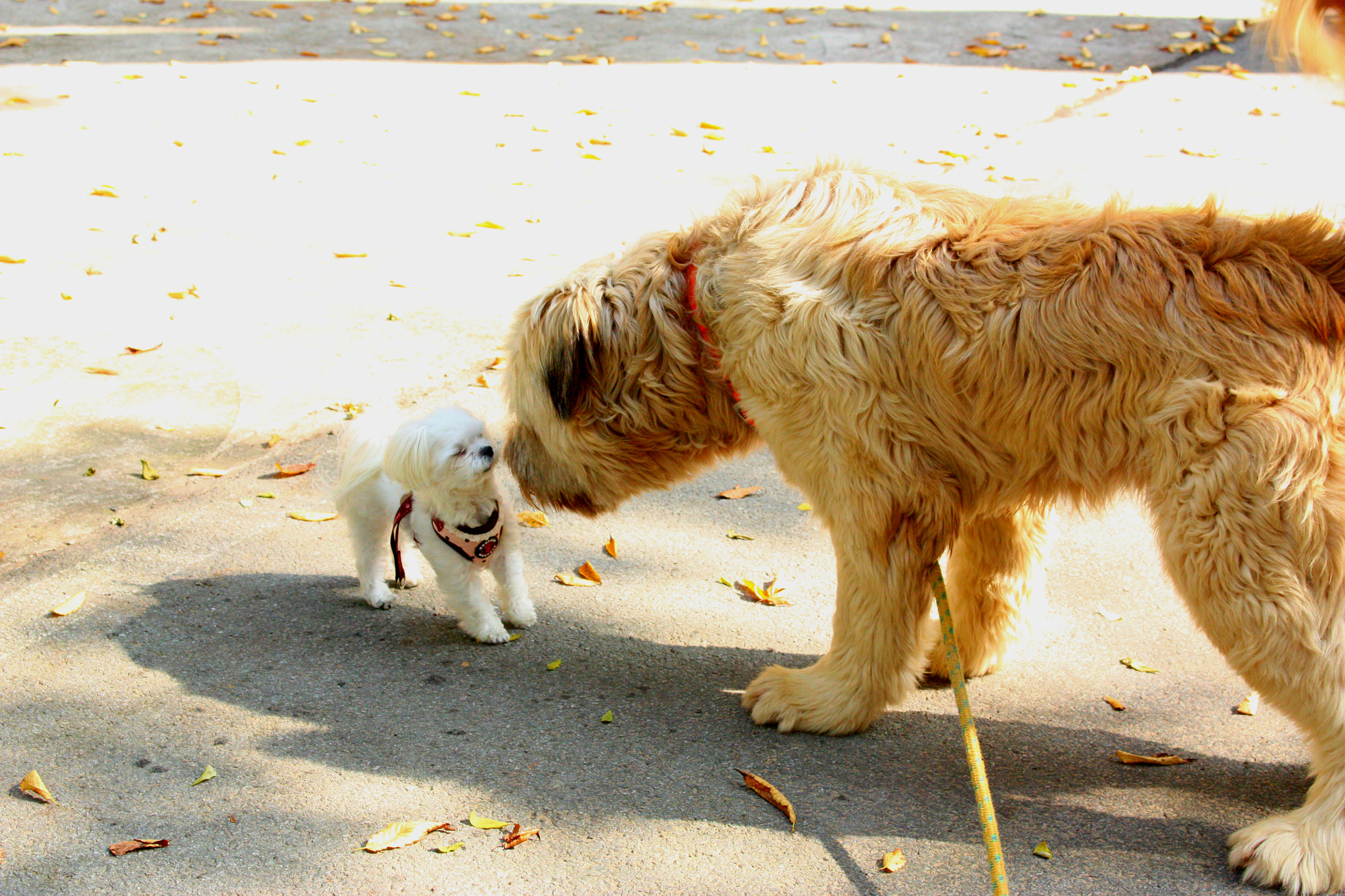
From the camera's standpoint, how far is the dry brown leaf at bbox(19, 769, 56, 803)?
2.87 meters

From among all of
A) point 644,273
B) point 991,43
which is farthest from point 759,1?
point 644,273

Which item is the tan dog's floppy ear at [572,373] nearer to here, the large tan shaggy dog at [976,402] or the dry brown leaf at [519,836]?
the large tan shaggy dog at [976,402]

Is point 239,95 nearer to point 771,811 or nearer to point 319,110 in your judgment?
point 319,110

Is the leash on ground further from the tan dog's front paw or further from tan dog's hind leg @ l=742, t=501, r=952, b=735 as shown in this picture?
the tan dog's front paw

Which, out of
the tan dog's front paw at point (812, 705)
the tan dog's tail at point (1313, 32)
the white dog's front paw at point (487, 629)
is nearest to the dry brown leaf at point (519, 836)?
the tan dog's front paw at point (812, 705)

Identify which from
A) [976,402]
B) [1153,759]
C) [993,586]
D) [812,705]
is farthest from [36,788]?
[1153,759]

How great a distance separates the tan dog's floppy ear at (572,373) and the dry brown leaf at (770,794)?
3.89ft

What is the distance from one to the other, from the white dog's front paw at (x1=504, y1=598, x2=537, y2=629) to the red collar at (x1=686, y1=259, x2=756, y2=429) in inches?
43.5

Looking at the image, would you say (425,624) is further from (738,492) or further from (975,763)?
(975,763)

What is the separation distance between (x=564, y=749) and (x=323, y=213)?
205 inches

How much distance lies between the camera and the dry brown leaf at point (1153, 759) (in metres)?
3.11

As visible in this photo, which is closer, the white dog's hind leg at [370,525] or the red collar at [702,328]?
the red collar at [702,328]

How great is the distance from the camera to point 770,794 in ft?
9.68

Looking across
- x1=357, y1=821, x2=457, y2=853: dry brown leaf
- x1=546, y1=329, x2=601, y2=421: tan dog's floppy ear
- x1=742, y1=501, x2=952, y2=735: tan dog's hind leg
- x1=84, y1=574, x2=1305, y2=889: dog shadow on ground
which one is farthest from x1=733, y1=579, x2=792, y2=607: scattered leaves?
x1=357, y1=821, x2=457, y2=853: dry brown leaf
